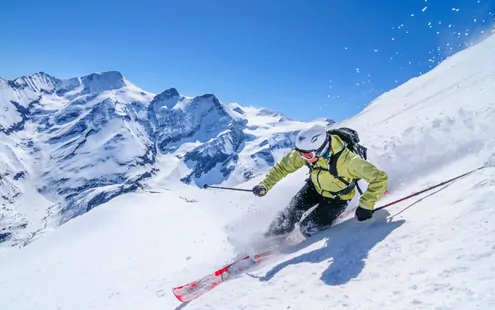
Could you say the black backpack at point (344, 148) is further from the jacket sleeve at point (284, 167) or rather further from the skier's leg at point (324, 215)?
the jacket sleeve at point (284, 167)

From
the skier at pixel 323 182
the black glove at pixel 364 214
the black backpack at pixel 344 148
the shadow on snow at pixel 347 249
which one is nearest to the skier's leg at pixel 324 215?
the skier at pixel 323 182

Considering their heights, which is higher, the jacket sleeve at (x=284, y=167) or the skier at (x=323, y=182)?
the jacket sleeve at (x=284, y=167)

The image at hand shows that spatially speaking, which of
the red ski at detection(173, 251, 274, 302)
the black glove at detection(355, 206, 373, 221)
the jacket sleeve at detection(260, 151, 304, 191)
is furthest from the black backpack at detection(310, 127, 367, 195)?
the red ski at detection(173, 251, 274, 302)

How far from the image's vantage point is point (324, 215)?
8.65m

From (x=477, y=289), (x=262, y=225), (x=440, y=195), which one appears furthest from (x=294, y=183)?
(x=477, y=289)

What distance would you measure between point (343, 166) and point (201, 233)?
9.39m

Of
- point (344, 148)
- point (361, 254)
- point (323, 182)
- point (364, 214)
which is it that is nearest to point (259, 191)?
point (323, 182)

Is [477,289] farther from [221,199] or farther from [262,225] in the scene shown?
[221,199]

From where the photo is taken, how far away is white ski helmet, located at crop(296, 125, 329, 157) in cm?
767

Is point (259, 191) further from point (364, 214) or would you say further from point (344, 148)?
point (364, 214)

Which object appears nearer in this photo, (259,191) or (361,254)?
(361,254)

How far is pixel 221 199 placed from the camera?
26.1m

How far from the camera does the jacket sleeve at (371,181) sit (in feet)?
23.4

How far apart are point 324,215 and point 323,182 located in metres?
0.84
